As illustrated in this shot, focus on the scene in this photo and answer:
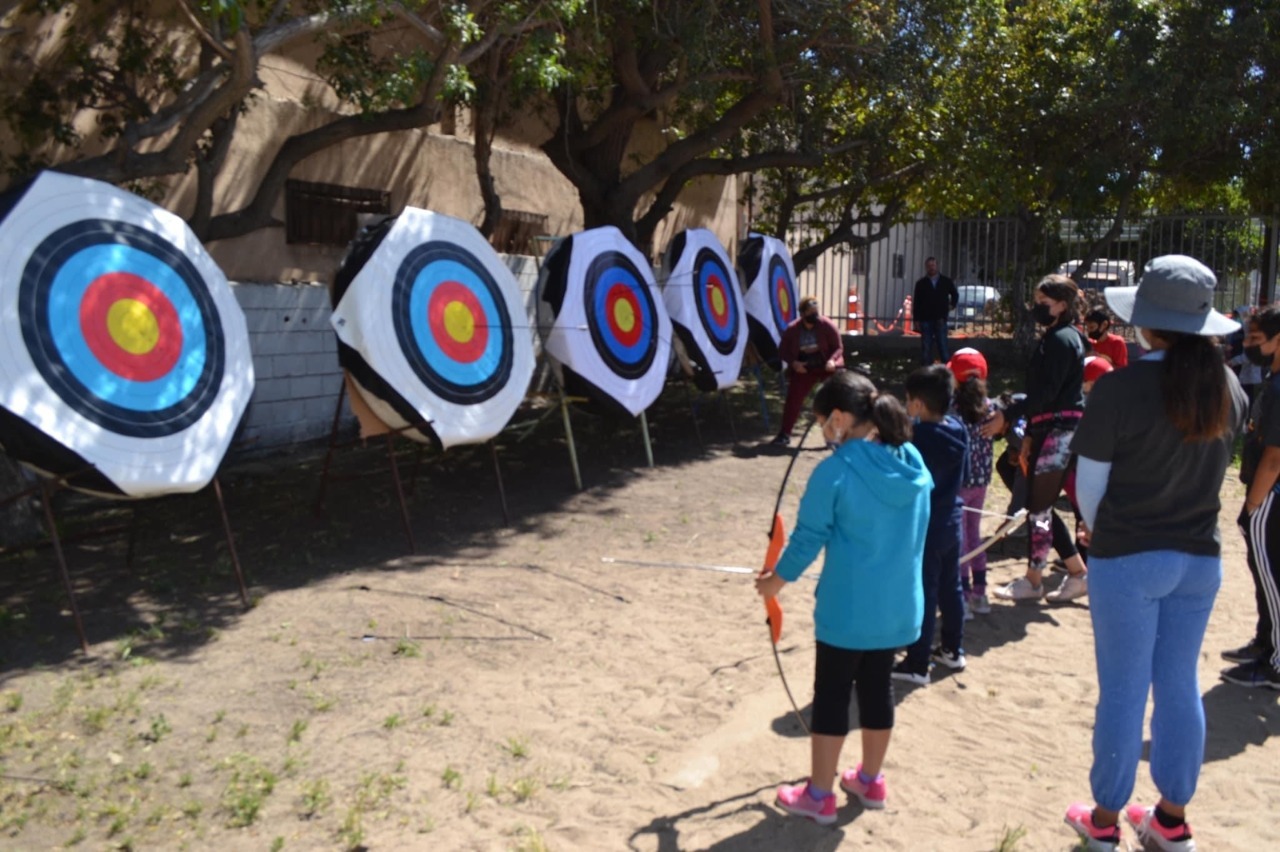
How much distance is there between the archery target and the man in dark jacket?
4847 millimetres

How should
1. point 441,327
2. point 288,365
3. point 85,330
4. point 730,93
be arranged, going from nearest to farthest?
point 85,330, point 441,327, point 288,365, point 730,93

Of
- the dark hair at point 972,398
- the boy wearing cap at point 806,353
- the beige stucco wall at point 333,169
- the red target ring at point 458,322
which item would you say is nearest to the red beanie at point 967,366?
the dark hair at point 972,398

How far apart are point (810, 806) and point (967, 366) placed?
2.57 metres

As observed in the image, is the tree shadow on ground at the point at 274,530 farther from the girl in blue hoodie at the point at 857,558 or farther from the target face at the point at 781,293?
the girl in blue hoodie at the point at 857,558

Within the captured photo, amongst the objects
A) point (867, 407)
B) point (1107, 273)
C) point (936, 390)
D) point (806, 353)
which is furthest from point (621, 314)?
point (1107, 273)

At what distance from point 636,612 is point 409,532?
1.66 m

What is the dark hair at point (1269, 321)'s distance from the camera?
4805 mm

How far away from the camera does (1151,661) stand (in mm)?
3332

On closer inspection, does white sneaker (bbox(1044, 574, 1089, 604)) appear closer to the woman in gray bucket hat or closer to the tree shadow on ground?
the tree shadow on ground

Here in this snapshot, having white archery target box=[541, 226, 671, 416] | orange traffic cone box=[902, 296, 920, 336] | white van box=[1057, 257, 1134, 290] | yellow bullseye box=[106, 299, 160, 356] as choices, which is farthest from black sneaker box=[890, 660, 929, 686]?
orange traffic cone box=[902, 296, 920, 336]

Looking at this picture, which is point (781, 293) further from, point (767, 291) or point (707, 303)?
point (707, 303)

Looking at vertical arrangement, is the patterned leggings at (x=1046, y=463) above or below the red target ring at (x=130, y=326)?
below

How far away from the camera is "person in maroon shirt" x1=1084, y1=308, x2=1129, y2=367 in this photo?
694 cm

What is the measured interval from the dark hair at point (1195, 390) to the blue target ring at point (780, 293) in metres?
8.84
